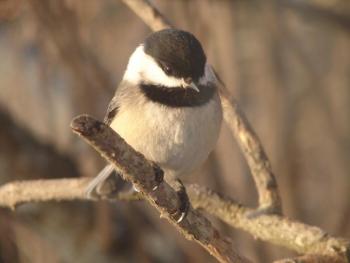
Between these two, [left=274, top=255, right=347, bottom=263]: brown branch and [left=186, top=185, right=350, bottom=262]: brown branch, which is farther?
[left=186, top=185, right=350, bottom=262]: brown branch

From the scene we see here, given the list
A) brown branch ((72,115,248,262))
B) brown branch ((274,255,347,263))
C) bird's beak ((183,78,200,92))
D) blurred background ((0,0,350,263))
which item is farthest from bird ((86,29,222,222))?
blurred background ((0,0,350,263))

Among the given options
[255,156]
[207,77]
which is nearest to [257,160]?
[255,156]

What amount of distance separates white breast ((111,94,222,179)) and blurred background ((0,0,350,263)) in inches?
23.4

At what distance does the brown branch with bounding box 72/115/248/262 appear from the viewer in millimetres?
1092

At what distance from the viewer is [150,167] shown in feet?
3.94

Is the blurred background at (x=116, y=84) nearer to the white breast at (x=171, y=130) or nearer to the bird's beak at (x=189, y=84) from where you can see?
the white breast at (x=171, y=130)

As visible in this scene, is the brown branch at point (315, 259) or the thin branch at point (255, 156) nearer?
the brown branch at point (315, 259)

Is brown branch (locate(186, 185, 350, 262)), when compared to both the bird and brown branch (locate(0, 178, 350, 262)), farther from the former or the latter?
the bird

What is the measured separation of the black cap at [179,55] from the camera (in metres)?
1.53

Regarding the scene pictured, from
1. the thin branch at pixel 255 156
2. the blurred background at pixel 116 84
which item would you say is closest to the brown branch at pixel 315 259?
the thin branch at pixel 255 156

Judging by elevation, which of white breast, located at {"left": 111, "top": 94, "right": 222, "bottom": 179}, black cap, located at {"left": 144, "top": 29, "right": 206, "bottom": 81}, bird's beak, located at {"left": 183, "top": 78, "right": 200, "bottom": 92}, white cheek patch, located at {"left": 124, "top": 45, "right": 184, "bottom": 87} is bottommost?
white breast, located at {"left": 111, "top": 94, "right": 222, "bottom": 179}

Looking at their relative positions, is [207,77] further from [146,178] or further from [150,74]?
[146,178]

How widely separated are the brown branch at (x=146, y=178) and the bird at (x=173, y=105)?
14 cm

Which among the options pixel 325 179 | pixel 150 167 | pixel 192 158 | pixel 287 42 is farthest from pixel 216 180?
pixel 150 167
